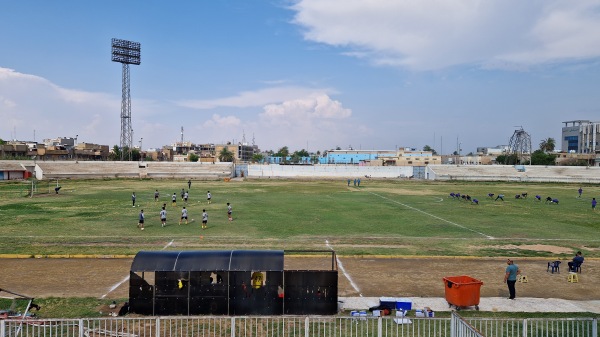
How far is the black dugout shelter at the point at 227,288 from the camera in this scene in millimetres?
12562

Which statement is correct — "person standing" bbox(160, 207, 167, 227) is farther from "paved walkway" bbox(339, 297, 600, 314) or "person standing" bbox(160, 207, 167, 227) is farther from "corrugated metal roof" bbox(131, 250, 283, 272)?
"paved walkway" bbox(339, 297, 600, 314)

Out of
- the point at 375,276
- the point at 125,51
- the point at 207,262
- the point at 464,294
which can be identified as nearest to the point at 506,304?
the point at 464,294

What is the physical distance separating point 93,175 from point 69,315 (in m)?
74.4

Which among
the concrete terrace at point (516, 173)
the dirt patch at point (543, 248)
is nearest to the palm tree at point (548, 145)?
the concrete terrace at point (516, 173)

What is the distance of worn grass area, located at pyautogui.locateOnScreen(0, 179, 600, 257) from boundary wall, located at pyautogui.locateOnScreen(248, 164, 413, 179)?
47851mm

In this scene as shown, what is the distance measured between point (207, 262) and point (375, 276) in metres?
7.39

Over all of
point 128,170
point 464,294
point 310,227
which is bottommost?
point 310,227

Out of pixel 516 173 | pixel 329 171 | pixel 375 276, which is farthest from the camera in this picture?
pixel 329 171

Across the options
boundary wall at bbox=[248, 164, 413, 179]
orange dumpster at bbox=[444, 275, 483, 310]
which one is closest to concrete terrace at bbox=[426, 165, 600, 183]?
boundary wall at bbox=[248, 164, 413, 179]

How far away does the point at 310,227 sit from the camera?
28.8 meters

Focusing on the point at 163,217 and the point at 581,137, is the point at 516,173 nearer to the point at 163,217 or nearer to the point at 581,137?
the point at 163,217

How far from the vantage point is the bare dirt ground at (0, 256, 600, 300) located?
15014mm

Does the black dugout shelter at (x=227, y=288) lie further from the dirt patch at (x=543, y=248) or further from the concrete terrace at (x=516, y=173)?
the concrete terrace at (x=516, y=173)

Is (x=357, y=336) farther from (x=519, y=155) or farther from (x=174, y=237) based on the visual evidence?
(x=519, y=155)
